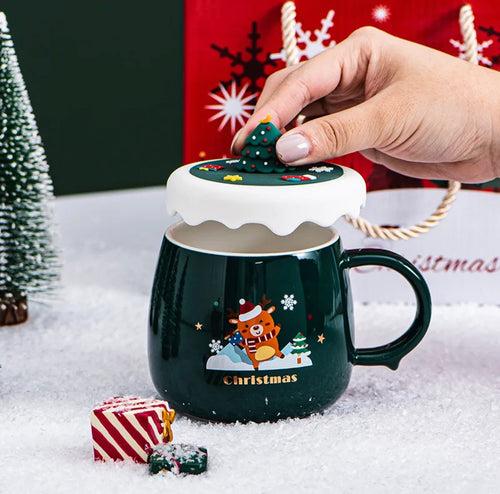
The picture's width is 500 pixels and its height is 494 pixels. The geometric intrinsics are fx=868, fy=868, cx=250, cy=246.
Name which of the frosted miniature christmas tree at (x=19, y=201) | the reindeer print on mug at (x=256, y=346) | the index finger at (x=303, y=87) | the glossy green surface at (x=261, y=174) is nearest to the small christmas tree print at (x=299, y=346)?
the reindeer print on mug at (x=256, y=346)

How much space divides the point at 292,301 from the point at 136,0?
2.86 feet

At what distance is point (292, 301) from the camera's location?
0.62 metres

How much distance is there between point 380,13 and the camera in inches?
35.5

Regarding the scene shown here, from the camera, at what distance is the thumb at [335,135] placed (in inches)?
25.7

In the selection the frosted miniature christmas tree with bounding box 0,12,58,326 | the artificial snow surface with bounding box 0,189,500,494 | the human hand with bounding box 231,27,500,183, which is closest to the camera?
the artificial snow surface with bounding box 0,189,500,494

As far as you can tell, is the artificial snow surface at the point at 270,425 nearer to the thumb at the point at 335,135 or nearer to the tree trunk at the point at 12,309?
the tree trunk at the point at 12,309

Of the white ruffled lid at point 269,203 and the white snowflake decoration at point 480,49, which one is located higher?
the white snowflake decoration at point 480,49

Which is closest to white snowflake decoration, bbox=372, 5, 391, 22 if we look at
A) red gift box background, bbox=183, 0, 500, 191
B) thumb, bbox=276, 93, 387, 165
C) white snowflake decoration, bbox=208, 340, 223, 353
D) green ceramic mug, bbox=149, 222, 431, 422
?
red gift box background, bbox=183, 0, 500, 191

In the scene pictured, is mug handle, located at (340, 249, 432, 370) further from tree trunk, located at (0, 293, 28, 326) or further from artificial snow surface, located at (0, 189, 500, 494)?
tree trunk, located at (0, 293, 28, 326)

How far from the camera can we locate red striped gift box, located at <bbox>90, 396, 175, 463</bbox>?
583 millimetres

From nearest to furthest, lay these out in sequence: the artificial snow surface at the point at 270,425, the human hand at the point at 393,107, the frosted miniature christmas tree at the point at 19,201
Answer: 1. the artificial snow surface at the point at 270,425
2. the human hand at the point at 393,107
3. the frosted miniature christmas tree at the point at 19,201

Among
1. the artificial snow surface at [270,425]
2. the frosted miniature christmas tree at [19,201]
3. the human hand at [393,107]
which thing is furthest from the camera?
the frosted miniature christmas tree at [19,201]

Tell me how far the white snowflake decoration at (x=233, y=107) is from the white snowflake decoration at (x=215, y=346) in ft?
1.19

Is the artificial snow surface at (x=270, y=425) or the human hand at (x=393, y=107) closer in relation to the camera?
the artificial snow surface at (x=270, y=425)
